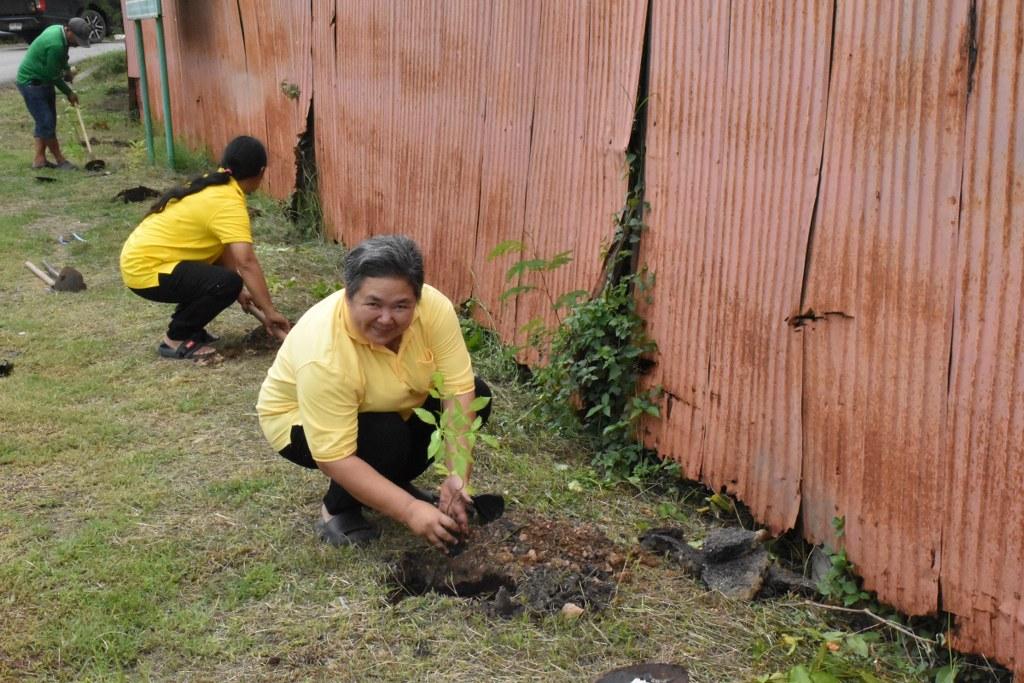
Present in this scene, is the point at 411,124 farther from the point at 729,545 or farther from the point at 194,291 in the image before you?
the point at 729,545

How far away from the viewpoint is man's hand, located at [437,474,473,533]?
136 inches

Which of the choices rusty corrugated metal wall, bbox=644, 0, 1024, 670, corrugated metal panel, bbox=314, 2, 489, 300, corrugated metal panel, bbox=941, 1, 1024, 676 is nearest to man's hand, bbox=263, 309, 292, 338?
corrugated metal panel, bbox=314, 2, 489, 300

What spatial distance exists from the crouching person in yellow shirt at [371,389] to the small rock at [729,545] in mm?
838

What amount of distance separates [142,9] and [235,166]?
6851 millimetres

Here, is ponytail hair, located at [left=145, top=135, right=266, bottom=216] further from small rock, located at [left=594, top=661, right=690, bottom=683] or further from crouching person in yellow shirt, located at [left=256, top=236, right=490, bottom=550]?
small rock, located at [left=594, top=661, right=690, bottom=683]

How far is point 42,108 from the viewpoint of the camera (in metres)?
11.7

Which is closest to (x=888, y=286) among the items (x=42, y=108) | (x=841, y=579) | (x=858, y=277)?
(x=858, y=277)

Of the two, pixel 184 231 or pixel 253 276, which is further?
pixel 184 231

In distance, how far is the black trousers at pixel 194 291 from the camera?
588 cm

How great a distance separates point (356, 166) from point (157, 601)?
15.1 ft

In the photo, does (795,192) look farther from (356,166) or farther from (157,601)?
(356,166)

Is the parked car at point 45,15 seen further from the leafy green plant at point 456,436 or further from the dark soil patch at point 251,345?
the leafy green plant at point 456,436

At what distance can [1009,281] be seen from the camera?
106 inches

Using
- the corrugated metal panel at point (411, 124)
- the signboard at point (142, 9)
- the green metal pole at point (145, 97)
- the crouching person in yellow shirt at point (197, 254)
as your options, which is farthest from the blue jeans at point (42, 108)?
the crouching person in yellow shirt at point (197, 254)
